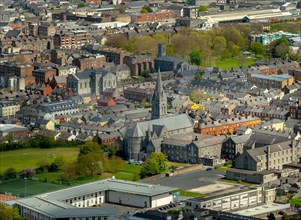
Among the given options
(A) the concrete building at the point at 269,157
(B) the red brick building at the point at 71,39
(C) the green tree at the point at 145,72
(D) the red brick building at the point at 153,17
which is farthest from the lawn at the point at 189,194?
(D) the red brick building at the point at 153,17

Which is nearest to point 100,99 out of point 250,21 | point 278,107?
point 278,107

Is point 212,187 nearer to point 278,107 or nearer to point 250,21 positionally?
point 278,107

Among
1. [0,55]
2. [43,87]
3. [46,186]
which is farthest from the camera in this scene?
[0,55]

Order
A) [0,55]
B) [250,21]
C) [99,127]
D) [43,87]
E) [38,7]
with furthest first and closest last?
[38,7] < [250,21] < [0,55] < [43,87] < [99,127]

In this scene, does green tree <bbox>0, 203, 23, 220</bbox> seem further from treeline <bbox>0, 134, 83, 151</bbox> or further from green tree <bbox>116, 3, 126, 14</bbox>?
green tree <bbox>116, 3, 126, 14</bbox>

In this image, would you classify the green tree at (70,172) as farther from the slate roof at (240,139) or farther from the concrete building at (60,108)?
the concrete building at (60,108)

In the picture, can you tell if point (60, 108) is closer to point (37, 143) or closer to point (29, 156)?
point (37, 143)

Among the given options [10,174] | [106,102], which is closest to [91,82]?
[106,102]

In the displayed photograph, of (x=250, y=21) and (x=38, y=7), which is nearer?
(x=250, y=21)
